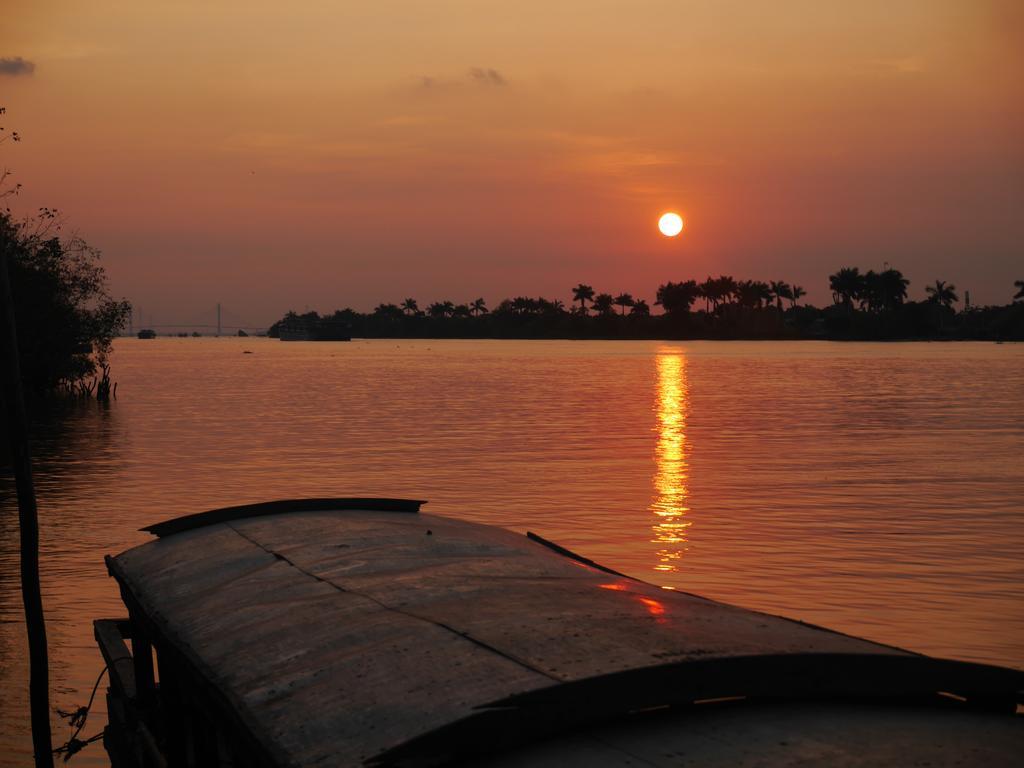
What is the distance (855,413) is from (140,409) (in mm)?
35375

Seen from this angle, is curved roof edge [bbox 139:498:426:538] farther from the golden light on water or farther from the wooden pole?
the golden light on water

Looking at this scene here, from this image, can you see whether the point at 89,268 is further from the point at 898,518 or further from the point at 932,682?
the point at 932,682

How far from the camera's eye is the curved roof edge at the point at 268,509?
9.36 metres

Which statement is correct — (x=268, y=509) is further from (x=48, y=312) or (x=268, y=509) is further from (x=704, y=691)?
(x=48, y=312)

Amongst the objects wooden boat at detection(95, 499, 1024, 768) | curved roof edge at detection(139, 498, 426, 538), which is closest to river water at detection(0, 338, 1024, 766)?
curved roof edge at detection(139, 498, 426, 538)

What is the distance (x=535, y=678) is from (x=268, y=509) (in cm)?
529

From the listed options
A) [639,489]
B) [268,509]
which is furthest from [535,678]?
[639,489]

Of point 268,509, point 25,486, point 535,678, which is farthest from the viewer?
point 25,486

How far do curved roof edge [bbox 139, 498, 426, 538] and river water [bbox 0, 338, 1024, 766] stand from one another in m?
2.64

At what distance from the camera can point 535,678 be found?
14.8ft

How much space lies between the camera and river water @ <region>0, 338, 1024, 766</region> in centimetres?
1516

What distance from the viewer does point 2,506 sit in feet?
81.7

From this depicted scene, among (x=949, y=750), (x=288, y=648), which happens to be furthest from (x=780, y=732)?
(x=288, y=648)

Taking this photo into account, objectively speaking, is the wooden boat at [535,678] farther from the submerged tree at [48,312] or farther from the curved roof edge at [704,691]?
the submerged tree at [48,312]
